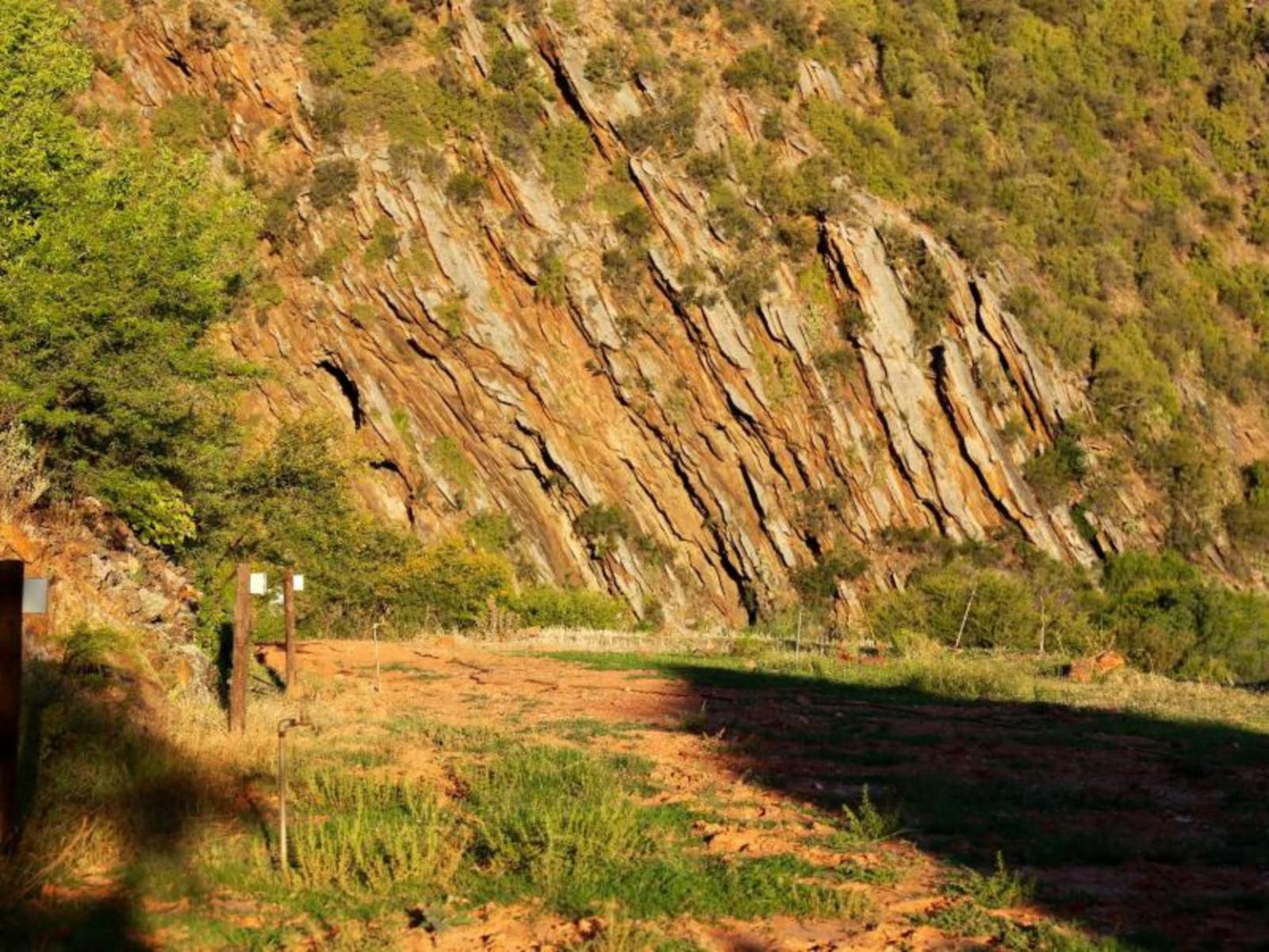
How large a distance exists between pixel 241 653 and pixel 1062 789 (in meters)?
8.14

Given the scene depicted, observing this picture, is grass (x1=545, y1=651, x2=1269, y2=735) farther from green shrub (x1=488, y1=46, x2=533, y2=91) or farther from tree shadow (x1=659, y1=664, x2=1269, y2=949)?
green shrub (x1=488, y1=46, x2=533, y2=91)

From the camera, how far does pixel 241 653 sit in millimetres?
12023

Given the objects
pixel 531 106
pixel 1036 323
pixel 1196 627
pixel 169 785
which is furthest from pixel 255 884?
pixel 1036 323

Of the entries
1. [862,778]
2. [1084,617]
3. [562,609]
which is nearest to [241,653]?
[862,778]

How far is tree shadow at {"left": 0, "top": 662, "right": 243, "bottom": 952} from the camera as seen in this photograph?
7.16 m

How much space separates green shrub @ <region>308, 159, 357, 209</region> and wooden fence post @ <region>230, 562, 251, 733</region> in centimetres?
3214

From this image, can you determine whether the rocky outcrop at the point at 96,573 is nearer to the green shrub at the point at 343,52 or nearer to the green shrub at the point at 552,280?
the green shrub at the point at 552,280

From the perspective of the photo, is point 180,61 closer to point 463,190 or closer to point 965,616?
point 463,190

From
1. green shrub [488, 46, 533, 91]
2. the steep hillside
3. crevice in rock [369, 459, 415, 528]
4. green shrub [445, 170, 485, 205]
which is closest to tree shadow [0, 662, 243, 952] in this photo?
crevice in rock [369, 459, 415, 528]

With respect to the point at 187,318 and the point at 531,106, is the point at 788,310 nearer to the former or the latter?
the point at 531,106

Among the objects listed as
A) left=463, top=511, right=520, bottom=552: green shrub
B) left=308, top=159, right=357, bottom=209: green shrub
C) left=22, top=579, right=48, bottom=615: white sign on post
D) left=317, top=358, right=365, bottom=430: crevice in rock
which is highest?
left=308, top=159, right=357, bottom=209: green shrub

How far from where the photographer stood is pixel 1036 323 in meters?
48.4

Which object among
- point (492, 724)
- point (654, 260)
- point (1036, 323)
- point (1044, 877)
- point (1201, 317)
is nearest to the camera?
point (1044, 877)

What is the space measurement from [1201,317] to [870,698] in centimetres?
4142
